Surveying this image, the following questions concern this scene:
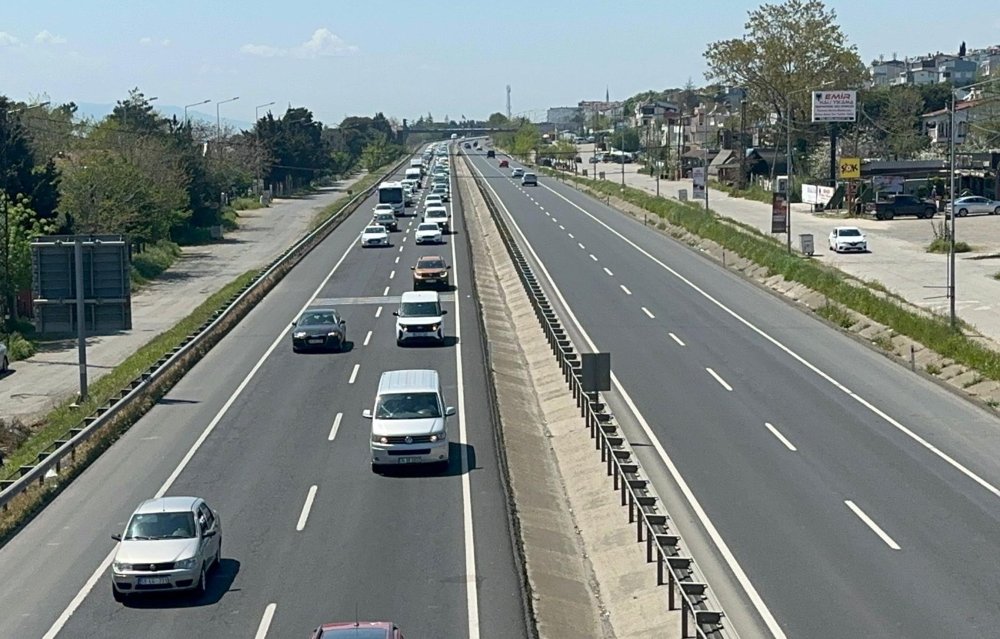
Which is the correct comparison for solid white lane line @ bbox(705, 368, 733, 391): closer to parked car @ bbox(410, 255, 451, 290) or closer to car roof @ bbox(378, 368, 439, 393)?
car roof @ bbox(378, 368, 439, 393)

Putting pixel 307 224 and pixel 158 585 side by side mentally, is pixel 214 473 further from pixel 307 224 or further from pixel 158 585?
pixel 307 224

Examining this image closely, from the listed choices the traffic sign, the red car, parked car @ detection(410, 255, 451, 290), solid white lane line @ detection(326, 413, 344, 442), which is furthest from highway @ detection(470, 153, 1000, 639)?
the traffic sign

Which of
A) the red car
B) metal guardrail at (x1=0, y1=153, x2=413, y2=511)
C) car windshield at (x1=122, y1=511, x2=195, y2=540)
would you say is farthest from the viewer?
metal guardrail at (x1=0, y1=153, x2=413, y2=511)

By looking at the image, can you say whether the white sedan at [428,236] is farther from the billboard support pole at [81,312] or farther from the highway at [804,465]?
the billboard support pole at [81,312]

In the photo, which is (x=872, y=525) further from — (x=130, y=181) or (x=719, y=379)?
(x=130, y=181)

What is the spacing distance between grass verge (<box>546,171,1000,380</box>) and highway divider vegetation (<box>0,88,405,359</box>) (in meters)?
Answer: 28.9

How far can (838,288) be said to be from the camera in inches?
1914

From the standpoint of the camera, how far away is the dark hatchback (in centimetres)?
4072

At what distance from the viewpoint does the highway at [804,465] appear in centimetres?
1862

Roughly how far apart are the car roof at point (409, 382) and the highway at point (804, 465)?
445 cm

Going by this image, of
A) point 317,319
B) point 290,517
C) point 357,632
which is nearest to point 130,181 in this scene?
point 317,319

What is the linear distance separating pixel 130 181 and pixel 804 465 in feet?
185

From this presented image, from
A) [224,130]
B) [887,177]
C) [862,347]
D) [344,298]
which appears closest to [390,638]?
[862,347]

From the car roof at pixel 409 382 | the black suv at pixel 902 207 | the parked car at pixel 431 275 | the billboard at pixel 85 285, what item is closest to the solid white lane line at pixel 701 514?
the car roof at pixel 409 382
